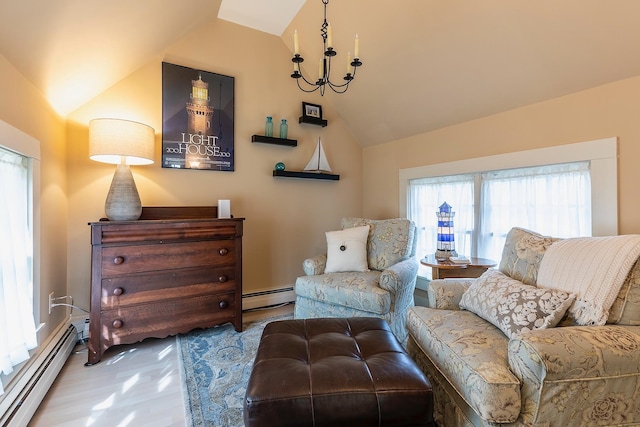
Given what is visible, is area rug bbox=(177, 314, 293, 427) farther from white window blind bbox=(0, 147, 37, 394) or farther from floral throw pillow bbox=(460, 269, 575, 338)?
floral throw pillow bbox=(460, 269, 575, 338)

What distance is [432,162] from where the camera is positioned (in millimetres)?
2934

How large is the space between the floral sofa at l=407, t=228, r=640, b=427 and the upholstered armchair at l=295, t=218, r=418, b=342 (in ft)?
1.60

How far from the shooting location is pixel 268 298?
309 centimetres

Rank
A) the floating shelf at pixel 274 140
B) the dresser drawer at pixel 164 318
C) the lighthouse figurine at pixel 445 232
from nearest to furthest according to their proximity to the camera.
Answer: the dresser drawer at pixel 164 318 → the lighthouse figurine at pixel 445 232 → the floating shelf at pixel 274 140

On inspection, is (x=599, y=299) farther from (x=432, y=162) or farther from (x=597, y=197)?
(x=432, y=162)

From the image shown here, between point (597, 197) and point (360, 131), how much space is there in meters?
2.33

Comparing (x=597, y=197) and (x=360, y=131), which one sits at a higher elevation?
(x=360, y=131)

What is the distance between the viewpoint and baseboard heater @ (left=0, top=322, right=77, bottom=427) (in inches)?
52.3

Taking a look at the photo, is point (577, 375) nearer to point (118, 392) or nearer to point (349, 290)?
point (349, 290)

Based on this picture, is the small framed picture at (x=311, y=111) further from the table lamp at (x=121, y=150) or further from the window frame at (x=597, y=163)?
the window frame at (x=597, y=163)

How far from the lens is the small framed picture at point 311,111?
328 centimetres

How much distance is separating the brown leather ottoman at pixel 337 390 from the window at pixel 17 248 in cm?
123

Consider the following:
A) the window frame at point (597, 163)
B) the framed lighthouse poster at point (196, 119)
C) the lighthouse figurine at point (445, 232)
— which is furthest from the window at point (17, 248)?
the window frame at point (597, 163)

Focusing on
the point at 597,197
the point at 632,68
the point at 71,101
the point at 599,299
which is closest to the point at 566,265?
the point at 599,299
